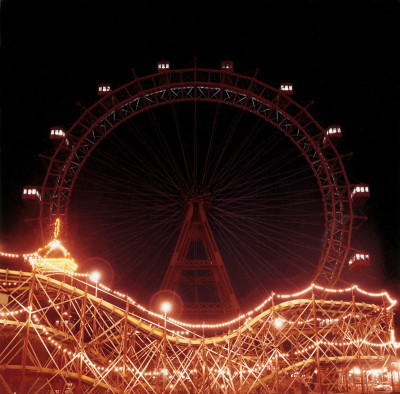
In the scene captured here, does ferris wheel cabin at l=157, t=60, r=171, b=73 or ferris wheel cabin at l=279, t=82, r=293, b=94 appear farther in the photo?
ferris wheel cabin at l=279, t=82, r=293, b=94

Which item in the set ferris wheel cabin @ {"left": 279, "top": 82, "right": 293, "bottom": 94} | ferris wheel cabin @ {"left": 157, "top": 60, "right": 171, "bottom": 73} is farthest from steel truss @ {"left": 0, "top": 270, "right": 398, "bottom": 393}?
ferris wheel cabin @ {"left": 157, "top": 60, "right": 171, "bottom": 73}

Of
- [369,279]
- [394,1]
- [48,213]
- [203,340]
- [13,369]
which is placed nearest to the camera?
[394,1]

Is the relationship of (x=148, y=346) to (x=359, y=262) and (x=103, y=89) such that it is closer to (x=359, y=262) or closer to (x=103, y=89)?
(x=359, y=262)

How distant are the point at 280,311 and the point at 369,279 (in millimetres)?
18917

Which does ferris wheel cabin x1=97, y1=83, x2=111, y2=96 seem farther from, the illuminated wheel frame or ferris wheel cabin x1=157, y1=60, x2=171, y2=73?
ferris wheel cabin x1=157, y1=60, x2=171, y2=73

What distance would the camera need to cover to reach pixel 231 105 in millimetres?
29797

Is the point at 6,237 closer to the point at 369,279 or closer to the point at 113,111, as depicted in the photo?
the point at 113,111

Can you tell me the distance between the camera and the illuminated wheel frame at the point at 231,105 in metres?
28.1

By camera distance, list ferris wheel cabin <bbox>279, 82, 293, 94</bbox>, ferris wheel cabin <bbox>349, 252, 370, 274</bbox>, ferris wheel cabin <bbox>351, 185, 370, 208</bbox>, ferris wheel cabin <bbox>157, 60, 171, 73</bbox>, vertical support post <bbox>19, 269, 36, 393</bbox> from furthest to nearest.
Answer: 1. ferris wheel cabin <bbox>279, 82, 293, 94</bbox>
2. ferris wheel cabin <bbox>157, 60, 171, 73</bbox>
3. ferris wheel cabin <bbox>351, 185, 370, 208</bbox>
4. ferris wheel cabin <bbox>349, 252, 370, 274</bbox>
5. vertical support post <bbox>19, 269, 36, 393</bbox>

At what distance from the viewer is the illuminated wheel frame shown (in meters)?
28.1

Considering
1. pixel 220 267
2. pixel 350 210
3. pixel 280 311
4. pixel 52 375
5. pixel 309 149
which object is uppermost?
pixel 309 149

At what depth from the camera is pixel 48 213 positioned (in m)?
27.7

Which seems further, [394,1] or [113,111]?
[113,111]

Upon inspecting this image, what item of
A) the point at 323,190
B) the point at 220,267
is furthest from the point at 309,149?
the point at 220,267
